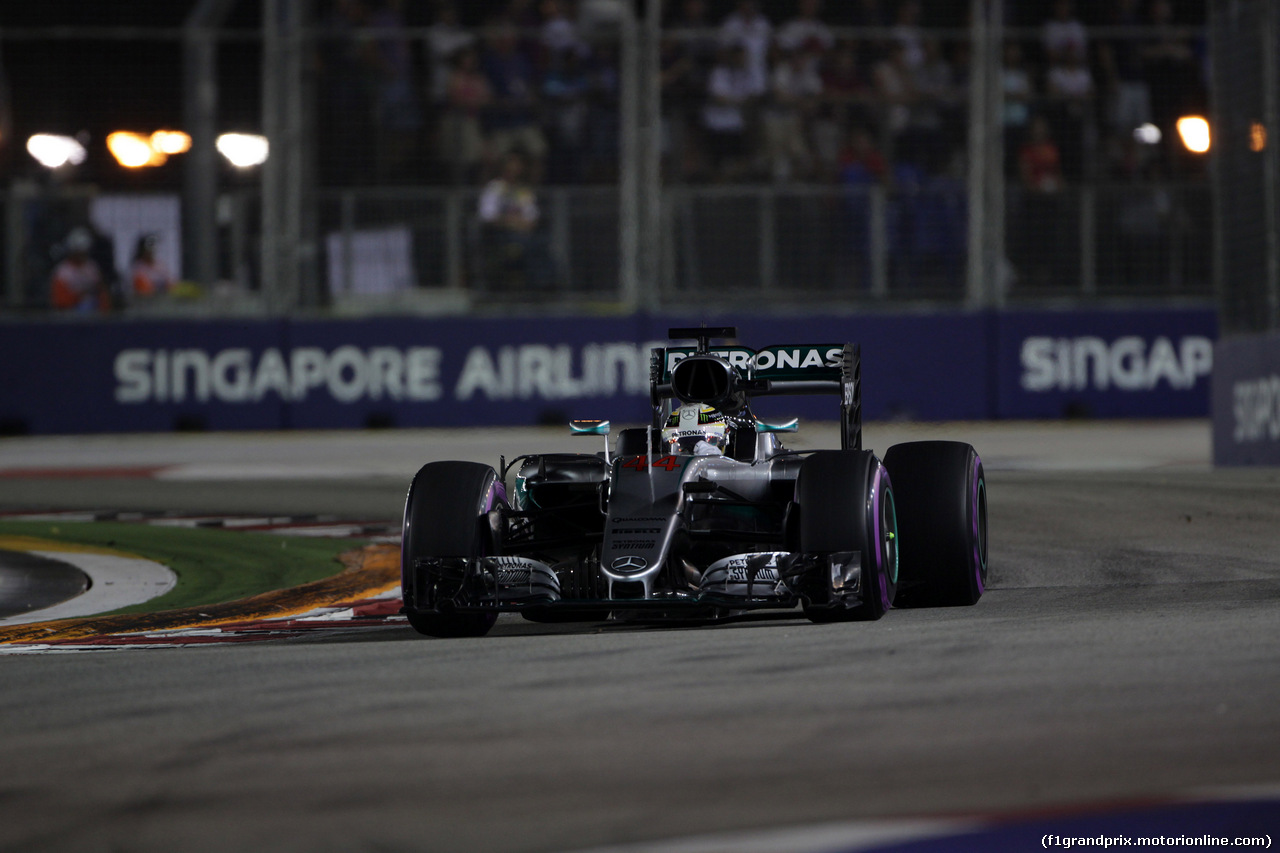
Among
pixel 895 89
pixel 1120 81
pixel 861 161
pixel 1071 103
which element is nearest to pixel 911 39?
pixel 895 89

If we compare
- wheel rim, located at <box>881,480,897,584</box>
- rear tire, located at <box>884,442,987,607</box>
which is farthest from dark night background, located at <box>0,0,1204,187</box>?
wheel rim, located at <box>881,480,897,584</box>

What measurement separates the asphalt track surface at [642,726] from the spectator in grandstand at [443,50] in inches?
433

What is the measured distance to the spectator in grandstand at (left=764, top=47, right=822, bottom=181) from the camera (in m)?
17.2

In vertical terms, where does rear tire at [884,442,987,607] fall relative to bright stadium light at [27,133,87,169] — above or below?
below

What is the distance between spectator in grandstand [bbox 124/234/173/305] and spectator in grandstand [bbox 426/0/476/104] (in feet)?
9.33

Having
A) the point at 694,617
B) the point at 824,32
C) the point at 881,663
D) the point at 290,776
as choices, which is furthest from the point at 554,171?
the point at 290,776

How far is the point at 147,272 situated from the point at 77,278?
25.2 inches

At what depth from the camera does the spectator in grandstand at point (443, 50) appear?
1719 centimetres

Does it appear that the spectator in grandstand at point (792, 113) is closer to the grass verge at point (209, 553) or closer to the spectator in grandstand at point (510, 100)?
the spectator in grandstand at point (510, 100)

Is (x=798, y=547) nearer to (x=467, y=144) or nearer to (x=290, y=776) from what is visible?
(x=290, y=776)

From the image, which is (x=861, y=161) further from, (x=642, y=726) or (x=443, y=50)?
(x=642, y=726)

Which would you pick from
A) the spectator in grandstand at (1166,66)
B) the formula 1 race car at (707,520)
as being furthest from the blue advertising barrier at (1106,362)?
the formula 1 race car at (707,520)

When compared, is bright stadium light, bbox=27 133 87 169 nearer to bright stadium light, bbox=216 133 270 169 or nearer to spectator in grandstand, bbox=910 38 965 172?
bright stadium light, bbox=216 133 270 169

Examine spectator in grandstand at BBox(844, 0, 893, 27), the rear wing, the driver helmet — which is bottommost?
the driver helmet
